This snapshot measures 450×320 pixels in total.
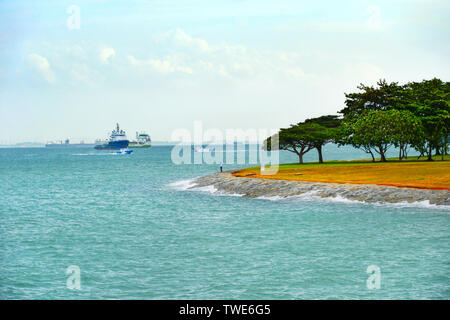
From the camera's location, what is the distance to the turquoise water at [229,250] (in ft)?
59.2

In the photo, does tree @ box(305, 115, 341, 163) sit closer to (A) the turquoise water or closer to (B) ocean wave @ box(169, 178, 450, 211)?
(B) ocean wave @ box(169, 178, 450, 211)

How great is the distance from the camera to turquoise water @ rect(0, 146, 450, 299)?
1803 centimetres

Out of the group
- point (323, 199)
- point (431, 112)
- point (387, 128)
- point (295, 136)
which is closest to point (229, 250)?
point (323, 199)

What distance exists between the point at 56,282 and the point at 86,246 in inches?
284

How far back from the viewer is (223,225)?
3158 cm

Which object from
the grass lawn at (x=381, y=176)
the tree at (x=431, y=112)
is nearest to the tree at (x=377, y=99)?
the tree at (x=431, y=112)

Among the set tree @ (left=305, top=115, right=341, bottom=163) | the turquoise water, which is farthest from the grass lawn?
tree @ (left=305, top=115, right=341, bottom=163)

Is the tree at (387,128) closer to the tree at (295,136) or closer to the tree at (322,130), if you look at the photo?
the tree at (322,130)

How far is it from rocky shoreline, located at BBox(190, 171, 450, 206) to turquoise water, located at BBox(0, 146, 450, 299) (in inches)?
66.7

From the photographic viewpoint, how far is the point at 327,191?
139 feet

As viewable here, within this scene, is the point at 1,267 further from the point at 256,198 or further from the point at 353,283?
the point at 256,198
